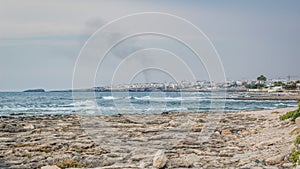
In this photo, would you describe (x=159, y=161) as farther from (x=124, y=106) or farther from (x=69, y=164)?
(x=124, y=106)

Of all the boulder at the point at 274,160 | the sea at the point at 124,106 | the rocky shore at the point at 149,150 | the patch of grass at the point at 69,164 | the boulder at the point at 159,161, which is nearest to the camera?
the boulder at the point at 274,160

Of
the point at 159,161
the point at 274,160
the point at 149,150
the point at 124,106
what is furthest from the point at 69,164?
the point at 124,106

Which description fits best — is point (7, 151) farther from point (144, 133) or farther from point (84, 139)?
point (144, 133)

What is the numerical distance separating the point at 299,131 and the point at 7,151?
13.9 m

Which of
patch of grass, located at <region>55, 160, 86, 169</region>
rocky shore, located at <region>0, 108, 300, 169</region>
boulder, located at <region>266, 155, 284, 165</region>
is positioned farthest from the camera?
patch of grass, located at <region>55, 160, 86, 169</region>

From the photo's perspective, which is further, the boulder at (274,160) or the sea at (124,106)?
the sea at (124,106)

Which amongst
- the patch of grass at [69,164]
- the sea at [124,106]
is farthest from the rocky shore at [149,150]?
the sea at [124,106]

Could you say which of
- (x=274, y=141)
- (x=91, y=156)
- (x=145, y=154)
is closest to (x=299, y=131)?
(x=274, y=141)

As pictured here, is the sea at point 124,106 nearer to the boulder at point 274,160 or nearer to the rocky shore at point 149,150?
the rocky shore at point 149,150

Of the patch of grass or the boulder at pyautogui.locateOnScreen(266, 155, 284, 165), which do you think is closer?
the boulder at pyautogui.locateOnScreen(266, 155, 284, 165)

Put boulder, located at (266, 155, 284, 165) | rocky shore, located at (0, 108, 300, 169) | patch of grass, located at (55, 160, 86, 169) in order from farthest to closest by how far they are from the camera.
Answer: patch of grass, located at (55, 160, 86, 169) < rocky shore, located at (0, 108, 300, 169) < boulder, located at (266, 155, 284, 165)

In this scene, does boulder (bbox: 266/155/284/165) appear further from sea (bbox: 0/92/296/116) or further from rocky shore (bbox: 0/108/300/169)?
sea (bbox: 0/92/296/116)

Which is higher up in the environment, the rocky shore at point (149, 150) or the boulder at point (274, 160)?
the boulder at point (274, 160)

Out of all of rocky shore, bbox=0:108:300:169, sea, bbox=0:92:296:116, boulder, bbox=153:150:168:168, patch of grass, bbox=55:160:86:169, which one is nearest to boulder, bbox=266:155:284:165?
rocky shore, bbox=0:108:300:169
